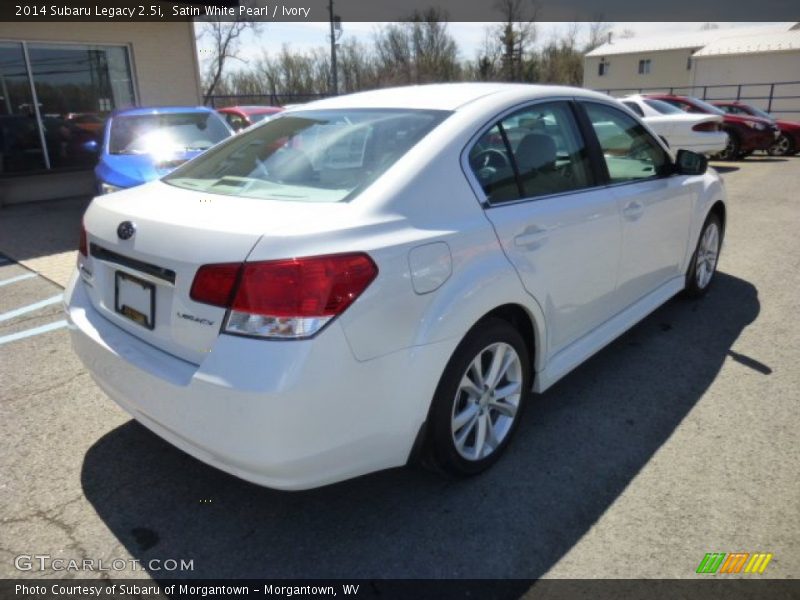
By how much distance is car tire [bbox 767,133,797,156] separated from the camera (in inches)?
619

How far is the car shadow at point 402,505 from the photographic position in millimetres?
2260

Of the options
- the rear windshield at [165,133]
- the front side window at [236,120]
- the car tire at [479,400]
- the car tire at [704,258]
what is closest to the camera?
the car tire at [479,400]

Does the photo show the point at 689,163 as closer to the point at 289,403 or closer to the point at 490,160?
the point at 490,160

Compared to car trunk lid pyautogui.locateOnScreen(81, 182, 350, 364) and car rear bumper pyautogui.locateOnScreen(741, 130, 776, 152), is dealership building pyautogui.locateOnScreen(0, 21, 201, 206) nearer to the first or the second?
car trunk lid pyautogui.locateOnScreen(81, 182, 350, 364)

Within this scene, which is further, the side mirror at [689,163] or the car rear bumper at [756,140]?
the car rear bumper at [756,140]

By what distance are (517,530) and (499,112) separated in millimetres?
1831

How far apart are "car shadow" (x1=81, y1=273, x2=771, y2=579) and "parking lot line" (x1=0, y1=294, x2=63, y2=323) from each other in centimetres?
248

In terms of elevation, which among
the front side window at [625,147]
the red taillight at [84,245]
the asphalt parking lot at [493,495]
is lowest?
the asphalt parking lot at [493,495]

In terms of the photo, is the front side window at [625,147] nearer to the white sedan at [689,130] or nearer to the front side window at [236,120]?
the white sedan at [689,130]

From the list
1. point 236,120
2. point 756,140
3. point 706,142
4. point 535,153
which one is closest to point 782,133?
point 756,140

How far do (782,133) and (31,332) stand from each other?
17773mm

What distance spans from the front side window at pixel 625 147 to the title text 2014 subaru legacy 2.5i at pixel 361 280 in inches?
2.1

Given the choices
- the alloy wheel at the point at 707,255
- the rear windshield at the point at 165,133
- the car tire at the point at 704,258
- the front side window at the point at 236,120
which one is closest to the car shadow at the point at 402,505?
the car tire at the point at 704,258

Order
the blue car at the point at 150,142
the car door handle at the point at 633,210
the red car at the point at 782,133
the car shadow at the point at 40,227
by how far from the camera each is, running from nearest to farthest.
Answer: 1. the car door handle at the point at 633,210
2. the blue car at the point at 150,142
3. the car shadow at the point at 40,227
4. the red car at the point at 782,133
